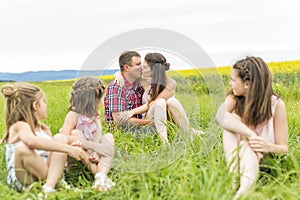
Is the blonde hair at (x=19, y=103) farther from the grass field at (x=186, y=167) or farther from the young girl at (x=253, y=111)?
the young girl at (x=253, y=111)

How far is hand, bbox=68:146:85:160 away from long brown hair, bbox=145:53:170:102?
3.98ft

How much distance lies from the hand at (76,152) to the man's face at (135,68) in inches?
47.5

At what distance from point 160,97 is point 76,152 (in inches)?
56.2

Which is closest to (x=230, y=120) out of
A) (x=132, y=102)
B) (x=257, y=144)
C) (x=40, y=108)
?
(x=257, y=144)

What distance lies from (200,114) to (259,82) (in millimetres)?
1405

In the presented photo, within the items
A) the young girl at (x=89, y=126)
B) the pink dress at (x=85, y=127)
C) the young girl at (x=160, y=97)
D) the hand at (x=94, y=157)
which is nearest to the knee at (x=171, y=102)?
the young girl at (x=160, y=97)

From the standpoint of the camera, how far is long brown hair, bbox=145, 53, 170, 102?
14.7 ft

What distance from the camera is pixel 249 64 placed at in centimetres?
379

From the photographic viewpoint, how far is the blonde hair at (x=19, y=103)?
11.6 feet

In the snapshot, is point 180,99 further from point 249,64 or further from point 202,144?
point 249,64

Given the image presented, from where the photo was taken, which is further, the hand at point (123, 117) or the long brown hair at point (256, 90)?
the hand at point (123, 117)

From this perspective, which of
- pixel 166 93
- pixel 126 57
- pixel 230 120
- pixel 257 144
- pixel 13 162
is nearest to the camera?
pixel 13 162

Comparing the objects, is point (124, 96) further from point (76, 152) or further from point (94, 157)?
point (76, 152)

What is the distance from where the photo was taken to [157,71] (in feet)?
15.4
